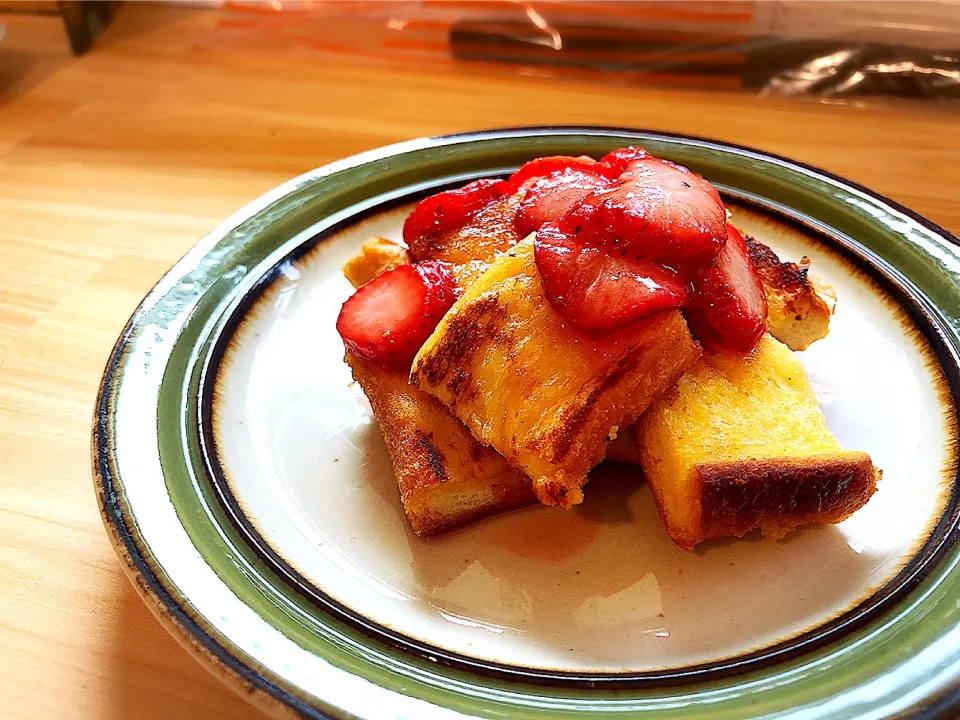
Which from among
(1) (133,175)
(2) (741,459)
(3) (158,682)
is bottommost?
(3) (158,682)

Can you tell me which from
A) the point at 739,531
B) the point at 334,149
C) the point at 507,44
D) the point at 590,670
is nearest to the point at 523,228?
the point at 739,531

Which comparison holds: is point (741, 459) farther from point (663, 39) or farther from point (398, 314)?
point (663, 39)

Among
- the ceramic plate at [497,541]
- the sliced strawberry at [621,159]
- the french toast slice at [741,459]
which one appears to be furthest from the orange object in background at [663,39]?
the french toast slice at [741,459]

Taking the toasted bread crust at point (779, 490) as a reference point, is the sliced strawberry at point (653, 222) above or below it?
above

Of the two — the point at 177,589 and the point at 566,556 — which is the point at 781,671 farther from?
the point at 177,589

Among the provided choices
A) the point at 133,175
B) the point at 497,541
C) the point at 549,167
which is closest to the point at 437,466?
the point at 497,541

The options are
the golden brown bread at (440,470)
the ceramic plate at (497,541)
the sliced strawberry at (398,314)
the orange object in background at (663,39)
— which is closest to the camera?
the ceramic plate at (497,541)

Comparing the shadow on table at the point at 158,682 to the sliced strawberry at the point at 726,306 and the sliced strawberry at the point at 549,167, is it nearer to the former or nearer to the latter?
the sliced strawberry at the point at 726,306
